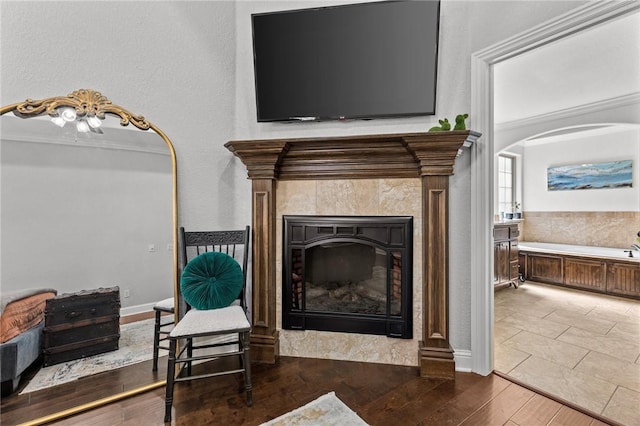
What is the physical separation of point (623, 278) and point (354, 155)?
461cm

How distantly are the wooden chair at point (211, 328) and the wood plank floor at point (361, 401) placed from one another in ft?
0.35

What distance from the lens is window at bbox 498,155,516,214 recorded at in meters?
5.73

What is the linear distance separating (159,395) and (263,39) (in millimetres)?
2606

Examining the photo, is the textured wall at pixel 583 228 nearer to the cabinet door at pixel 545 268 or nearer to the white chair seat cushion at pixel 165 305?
the cabinet door at pixel 545 268

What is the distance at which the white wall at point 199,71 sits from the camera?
165 cm

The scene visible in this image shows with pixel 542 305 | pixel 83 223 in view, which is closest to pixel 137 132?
pixel 83 223

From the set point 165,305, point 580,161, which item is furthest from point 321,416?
point 580,161

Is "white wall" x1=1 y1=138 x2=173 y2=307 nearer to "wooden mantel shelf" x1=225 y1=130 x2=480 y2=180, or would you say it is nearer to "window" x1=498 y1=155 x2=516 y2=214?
"wooden mantel shelf" x1=225 y1=130 x2=480 y2=180

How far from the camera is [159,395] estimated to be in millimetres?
1803

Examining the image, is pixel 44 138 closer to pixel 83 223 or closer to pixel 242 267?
pixel 83 223

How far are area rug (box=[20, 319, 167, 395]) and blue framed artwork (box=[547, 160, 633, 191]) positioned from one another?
6850mm

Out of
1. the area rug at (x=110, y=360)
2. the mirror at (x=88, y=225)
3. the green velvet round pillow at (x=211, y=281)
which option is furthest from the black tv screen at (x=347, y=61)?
the area rug at (x=110, y=360)

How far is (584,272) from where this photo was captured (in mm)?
4355

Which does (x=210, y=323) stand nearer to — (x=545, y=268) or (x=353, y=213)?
(x=353, y=213)
